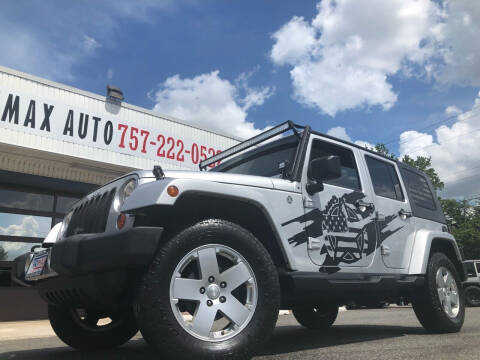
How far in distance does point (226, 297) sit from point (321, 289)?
96 cm

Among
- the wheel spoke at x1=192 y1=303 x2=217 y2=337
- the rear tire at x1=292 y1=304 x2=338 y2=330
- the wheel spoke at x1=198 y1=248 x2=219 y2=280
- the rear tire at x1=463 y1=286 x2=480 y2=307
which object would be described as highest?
the wheel spoke at x1=198 y1=248 x2=219 y2=280

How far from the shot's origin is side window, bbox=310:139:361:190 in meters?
→ 4.01

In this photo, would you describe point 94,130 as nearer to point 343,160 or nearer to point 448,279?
point 343,160

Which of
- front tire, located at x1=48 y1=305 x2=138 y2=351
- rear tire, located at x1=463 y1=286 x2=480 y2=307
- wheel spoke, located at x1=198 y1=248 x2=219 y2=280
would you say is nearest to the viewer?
wheel spoke, located at x1=198 y1=248 x2=219 y2=280

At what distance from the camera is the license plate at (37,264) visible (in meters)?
3.17

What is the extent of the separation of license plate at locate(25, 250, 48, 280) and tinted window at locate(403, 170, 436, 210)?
3.95 m

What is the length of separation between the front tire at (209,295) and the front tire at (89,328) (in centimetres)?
134

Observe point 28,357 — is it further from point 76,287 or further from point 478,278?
point 478,278

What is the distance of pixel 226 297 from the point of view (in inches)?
108

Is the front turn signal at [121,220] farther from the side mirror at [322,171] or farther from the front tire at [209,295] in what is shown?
the side mirror at [322,171]

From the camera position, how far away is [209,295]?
2693 millimetres

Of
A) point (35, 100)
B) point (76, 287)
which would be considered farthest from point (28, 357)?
point (35, 100)

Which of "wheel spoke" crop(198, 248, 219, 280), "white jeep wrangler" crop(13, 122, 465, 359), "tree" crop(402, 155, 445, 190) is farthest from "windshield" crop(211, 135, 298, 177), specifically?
"tree" crop(402, 155, 445, 190)

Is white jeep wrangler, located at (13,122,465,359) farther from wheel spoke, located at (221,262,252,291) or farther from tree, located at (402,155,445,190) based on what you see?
tree, located at (402,155,445,190)
